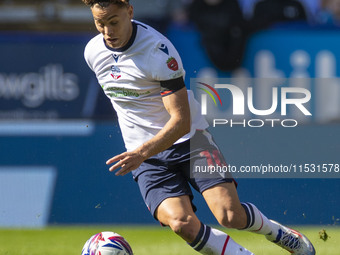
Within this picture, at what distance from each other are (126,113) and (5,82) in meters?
2.85

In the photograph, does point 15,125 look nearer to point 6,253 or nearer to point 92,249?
point 6,253

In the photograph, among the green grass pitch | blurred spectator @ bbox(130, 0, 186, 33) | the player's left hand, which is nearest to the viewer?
the player's left hand

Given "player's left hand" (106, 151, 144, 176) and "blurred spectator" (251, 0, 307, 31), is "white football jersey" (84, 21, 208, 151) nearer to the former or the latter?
"player's left hand" (106, 151, 144, 176)

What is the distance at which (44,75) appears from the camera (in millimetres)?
7102

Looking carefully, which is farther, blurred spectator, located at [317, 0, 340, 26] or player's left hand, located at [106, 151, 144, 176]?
blurred spectator, located at [317, 0, 340, 26]

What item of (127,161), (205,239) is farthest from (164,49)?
(205,239)

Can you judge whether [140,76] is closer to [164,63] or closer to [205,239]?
[164,63]

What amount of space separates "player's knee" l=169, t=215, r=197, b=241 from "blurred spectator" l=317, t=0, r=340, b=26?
3362 millimetres

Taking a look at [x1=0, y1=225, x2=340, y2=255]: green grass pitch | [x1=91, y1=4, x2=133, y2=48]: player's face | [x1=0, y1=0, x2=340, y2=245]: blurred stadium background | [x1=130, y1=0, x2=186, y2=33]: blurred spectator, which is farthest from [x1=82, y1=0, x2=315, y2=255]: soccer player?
[x1=130, y1=0, x2=186, y2=33]: blurred spectator

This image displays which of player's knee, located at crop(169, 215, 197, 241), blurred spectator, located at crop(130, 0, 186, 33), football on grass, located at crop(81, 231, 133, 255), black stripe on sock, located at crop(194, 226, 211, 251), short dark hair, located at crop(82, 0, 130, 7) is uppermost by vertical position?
short dark hair, located at crop(82, 0, 130, 7)

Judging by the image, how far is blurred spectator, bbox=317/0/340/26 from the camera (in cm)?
687

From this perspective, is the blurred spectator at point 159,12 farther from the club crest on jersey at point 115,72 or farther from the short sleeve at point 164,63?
the short sleeve at point 164,63

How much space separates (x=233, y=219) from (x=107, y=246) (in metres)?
0.84

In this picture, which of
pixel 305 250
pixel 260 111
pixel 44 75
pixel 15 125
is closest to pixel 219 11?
pixel 260 111
